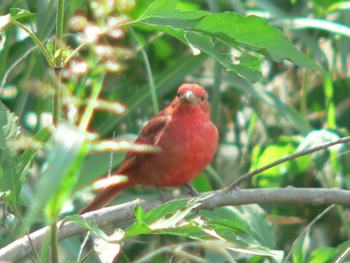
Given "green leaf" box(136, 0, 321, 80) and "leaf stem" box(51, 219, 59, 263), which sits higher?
"green leaf" box(136, 0, 321, 80)

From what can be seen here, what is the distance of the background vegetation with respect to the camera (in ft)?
5.64

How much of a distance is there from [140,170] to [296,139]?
2.28 feet

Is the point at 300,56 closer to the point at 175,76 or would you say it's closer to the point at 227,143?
the point at 175,76

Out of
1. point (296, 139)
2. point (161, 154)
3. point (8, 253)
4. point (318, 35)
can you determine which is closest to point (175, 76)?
point (161, 154)

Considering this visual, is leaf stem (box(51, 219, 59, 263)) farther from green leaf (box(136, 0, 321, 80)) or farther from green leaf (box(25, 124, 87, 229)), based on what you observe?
green leaf (box(136, 0, 321, 80))

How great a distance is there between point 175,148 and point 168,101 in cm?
76

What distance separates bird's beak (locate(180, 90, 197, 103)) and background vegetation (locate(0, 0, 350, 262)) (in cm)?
8

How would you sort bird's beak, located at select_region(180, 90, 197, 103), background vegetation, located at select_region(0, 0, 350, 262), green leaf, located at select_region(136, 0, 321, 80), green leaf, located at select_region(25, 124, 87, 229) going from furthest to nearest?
bird's beak, located at select_region(180, 90, 197, 103), green leaf, located at select_region(136, 0, 321, 80), background vegetation, located at select_region(0, 0, 350, 262), green leaf, located at select_region(25, 124, 87, 229)

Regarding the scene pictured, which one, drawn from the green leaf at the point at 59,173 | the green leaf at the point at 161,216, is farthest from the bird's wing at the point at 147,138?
the green leaf at the point at 59,173

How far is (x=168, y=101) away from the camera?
15.1 feet

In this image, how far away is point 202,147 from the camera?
149 inches

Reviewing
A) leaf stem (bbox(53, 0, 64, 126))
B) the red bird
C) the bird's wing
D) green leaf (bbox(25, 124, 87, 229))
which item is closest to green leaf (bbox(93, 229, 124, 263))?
leaf stem (bbox(53, 0, 64, 126))

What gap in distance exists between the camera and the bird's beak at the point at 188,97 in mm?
3908

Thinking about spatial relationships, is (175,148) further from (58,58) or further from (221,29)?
(58,58)
